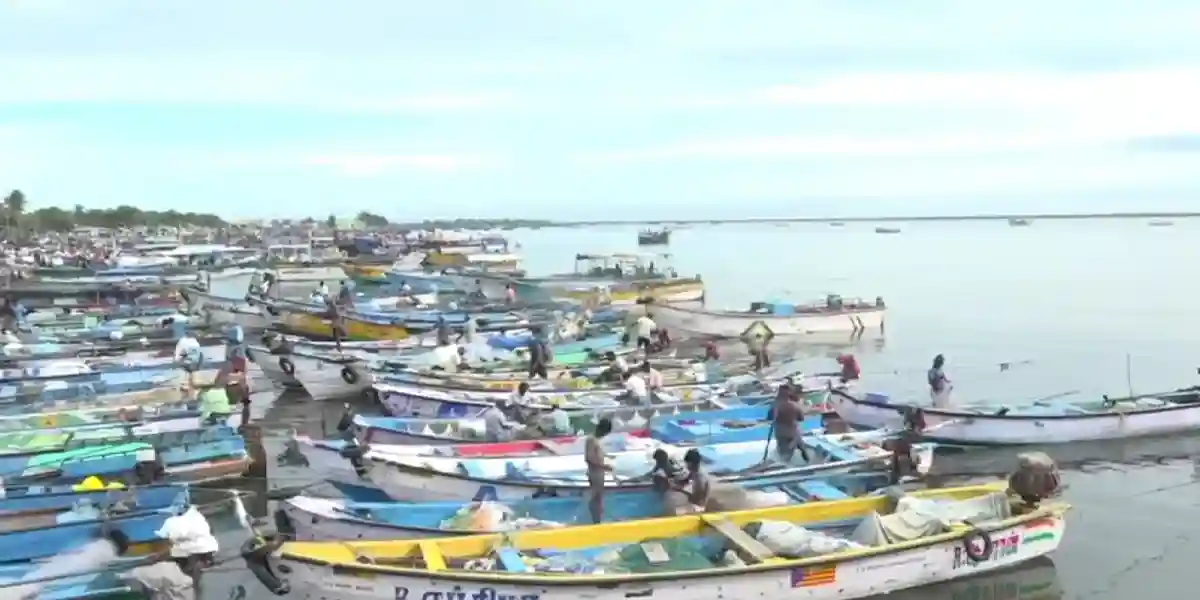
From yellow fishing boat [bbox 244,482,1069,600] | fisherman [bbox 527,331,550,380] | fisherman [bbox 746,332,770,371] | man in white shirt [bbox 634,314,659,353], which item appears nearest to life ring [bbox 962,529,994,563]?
yellow fishing boat [bbox 244,482,1069,600]

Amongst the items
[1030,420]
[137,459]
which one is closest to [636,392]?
[1030,420]

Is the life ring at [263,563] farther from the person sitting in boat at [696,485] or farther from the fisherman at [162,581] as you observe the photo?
the person sitting in boat at [696,485]

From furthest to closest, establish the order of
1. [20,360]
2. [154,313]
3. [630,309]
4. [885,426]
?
[630,309] < [154,313] < [20,360] < [885,426]

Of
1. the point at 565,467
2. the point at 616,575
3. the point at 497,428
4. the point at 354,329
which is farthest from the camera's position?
the point at 354,329

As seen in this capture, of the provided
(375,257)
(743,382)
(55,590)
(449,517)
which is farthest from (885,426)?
(375,257)

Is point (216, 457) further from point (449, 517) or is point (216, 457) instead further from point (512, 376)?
point (512, 376)

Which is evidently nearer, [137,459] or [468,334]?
[137,459]

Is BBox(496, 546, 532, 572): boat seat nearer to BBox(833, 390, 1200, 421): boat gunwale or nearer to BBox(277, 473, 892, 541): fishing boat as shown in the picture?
BBox(277, 473, 892, 541): fishing boat

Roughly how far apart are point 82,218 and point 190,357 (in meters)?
109

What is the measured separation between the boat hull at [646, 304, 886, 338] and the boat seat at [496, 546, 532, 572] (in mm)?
26211

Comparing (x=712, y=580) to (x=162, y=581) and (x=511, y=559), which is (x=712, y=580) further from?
(x=162, y=581)

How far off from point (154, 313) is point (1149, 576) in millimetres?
30545

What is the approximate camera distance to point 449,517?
12641 millimetres

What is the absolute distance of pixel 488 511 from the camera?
12227mm
